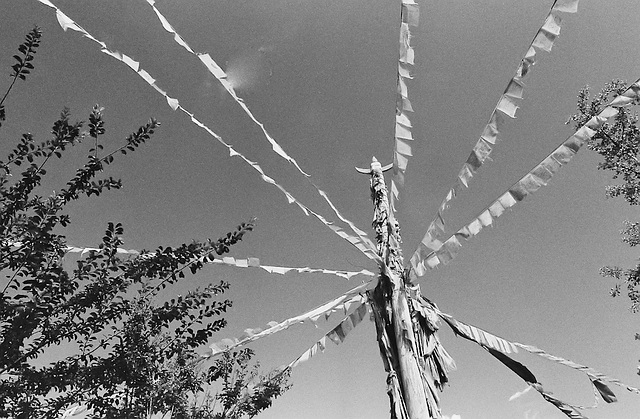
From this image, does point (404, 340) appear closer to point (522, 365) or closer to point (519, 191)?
point (522, 365)

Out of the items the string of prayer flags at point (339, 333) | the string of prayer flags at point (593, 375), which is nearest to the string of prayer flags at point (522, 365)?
the string of prayer flags at point (593, 375)

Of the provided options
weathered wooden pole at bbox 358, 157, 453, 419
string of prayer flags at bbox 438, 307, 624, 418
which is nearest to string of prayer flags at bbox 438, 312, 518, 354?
string of prayer flags at bbox 438, 307, 624, 418

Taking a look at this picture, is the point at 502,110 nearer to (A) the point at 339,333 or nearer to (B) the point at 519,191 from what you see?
(B) the point at 519,191

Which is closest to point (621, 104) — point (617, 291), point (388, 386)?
point (388, 386)

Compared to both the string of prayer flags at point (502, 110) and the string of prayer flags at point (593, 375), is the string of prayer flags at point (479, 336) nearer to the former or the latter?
the string of prayer flags at point (593, 375)

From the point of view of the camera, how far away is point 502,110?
2658 millimetres

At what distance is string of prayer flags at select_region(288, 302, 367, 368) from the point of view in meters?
2.97

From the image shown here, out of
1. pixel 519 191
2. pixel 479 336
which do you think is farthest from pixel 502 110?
pixel 479 336

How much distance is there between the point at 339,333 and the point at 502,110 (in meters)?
2.04

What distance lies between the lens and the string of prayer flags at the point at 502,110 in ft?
8.27

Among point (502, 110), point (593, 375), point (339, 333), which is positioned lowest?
point (593, 375)

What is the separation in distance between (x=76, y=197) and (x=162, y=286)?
4.09 feet

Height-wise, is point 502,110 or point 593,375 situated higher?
point 502,110

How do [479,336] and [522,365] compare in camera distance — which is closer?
[522,365]
